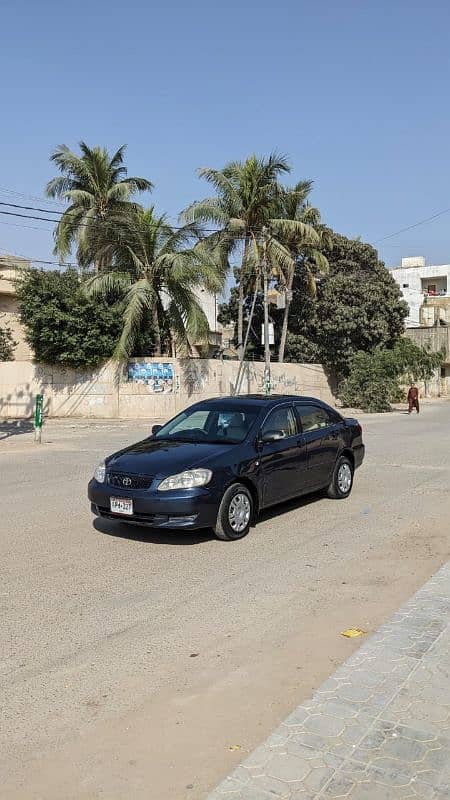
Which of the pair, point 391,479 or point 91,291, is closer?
point 391,479

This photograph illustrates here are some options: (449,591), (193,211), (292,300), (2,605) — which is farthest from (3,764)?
(292,300)

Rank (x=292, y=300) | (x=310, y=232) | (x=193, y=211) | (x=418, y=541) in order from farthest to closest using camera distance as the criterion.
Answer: (x=292, y=300) → (x=310, y=232) → (x=193, y=211) → (x=418, y=541)

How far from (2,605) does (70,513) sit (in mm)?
3621

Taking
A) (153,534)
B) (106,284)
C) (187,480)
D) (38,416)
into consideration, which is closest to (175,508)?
(187,480)

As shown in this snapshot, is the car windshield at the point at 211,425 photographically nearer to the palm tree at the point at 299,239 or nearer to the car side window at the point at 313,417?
the car side window at the point at 313,417

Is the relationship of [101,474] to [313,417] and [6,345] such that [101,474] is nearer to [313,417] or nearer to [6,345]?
[313,417]

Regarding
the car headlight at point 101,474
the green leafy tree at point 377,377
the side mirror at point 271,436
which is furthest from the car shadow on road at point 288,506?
the green leafy tree at point 377,377

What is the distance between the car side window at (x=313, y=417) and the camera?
30.4 ft

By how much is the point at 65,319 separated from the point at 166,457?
2079 centimetres

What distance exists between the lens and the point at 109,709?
3.90 m

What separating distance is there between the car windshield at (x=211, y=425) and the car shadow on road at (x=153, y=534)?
1.07 m

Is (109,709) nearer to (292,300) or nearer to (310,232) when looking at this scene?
(310,232)

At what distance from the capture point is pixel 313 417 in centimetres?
954

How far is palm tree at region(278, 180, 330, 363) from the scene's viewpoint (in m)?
34.5
